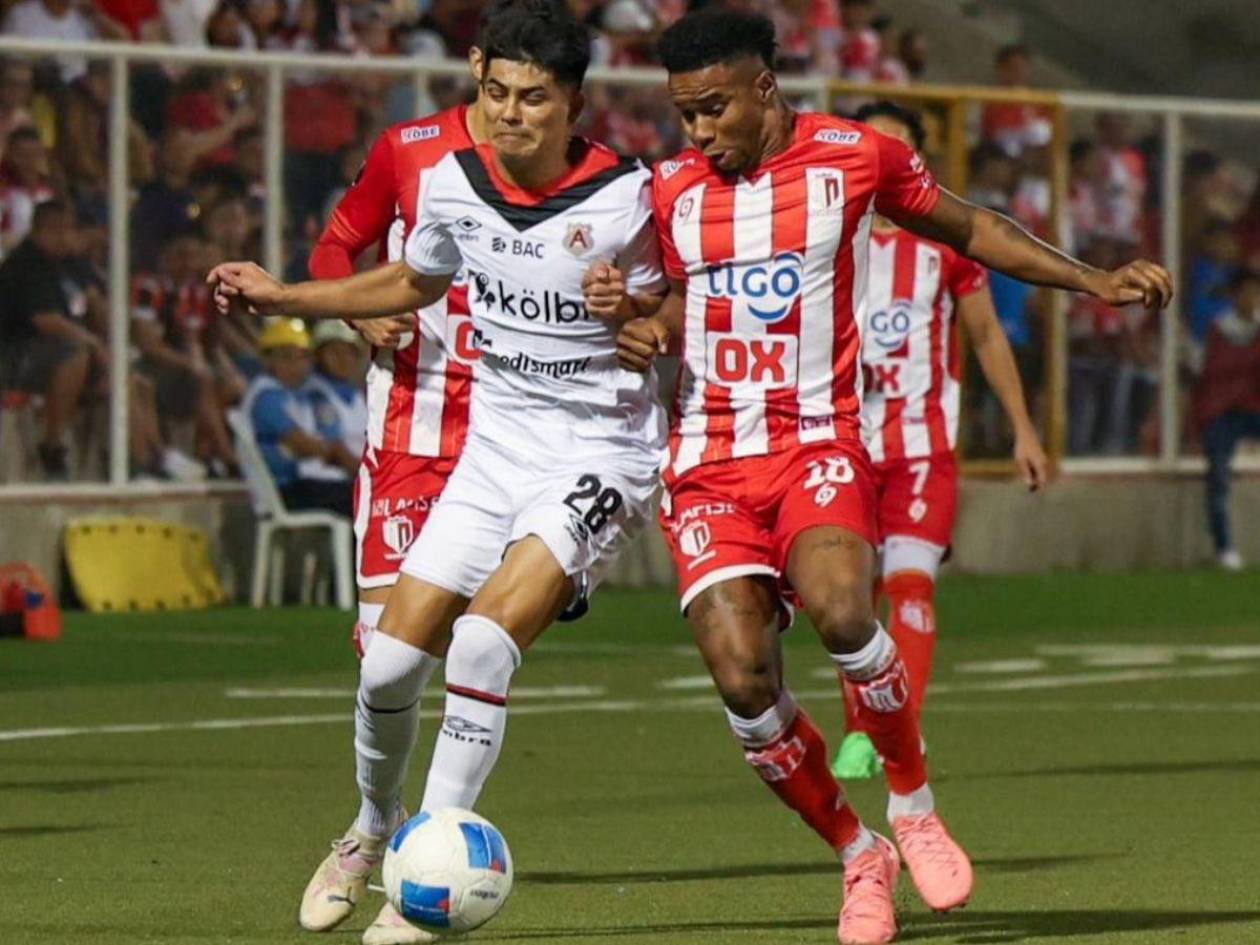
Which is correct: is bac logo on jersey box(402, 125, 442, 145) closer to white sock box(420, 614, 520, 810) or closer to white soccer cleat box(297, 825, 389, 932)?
white sock box(420, 614, 520, 810)

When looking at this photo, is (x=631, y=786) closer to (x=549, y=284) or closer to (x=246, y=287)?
(x=549, y=284)

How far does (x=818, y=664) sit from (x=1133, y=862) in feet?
24.0

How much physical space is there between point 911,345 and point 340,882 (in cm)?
437

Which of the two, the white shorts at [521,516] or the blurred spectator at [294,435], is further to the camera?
the blurred spectator at [294,435]

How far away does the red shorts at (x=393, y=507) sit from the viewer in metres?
9.42

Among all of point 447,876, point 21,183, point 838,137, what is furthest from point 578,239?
point 21,183

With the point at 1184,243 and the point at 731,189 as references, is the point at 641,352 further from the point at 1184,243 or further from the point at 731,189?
the point at 1184,243

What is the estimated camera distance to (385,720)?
8641mm

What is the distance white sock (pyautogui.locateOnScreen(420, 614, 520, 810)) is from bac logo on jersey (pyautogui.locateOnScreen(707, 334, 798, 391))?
905 mm

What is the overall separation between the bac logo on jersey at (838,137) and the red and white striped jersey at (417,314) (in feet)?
3.23

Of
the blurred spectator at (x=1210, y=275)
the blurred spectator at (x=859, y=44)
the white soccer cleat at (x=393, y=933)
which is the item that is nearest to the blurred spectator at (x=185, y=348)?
the blurred spectator at (x=859, y=44)

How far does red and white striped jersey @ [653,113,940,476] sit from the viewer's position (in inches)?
336

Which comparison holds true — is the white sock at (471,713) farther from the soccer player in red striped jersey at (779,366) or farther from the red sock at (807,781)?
the red sock at (807,781)

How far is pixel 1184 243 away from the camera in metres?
25.0
